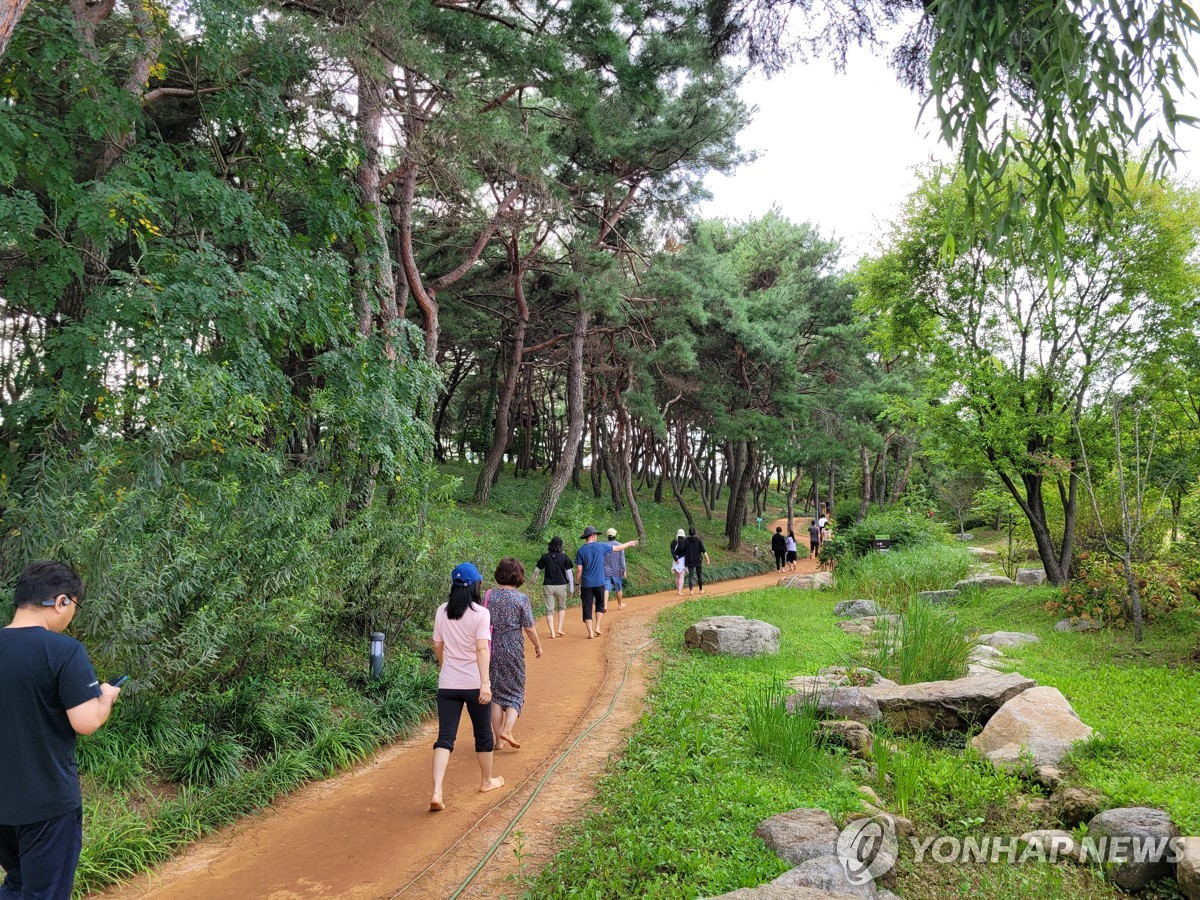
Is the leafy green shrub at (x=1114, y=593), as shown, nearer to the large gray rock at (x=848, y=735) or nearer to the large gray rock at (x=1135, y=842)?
the large gray rock at (x=848, y=735)

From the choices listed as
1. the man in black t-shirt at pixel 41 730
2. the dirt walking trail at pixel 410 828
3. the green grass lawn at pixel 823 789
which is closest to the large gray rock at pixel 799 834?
the green grass lawn at pixel 823 789

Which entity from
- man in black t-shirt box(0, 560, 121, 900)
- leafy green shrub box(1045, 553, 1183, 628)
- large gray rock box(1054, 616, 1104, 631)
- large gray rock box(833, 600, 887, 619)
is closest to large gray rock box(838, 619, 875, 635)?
large gray rock box(833, 600, 887, 619)

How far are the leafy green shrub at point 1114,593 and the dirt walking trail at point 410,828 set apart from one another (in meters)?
7.27

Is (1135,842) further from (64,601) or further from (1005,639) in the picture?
(1005,639)

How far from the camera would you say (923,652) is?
25.7 feet

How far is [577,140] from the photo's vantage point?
52.1 feet

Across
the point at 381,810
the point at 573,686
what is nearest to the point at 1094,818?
the point at 381,810

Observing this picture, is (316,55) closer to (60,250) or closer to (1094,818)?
(60,250)

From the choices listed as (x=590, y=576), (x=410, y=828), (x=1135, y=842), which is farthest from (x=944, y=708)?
(x=590, y=576)

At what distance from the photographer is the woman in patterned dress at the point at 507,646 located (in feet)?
20.3

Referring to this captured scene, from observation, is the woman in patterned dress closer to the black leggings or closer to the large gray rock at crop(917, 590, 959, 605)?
the black leggings

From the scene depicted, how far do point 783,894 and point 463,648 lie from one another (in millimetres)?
2850

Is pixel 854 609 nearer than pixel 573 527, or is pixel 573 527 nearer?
pixel 854 609

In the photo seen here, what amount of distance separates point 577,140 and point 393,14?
7.65 metres
